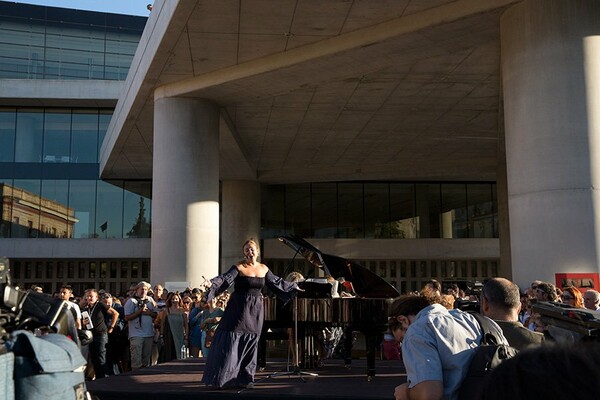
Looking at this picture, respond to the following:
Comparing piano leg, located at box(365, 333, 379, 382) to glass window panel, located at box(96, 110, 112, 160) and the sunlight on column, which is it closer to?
the sunlight on column

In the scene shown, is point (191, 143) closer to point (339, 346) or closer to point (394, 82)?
point (394, 82)

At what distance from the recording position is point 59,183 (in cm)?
3306

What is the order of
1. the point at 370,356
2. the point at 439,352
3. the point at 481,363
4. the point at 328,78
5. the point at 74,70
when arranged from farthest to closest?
the point at 74,70 < the point at 328,78 < the point at 370,356 < the point at 439,352 < the point at 481,363

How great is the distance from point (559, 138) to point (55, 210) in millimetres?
25815

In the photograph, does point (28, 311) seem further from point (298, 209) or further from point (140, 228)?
point (298, 209)

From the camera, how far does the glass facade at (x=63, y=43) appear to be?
33.6 metres

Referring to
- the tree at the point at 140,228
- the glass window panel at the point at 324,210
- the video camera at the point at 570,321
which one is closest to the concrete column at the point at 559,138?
the video camera at the point at 570,321

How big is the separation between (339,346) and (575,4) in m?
8.83

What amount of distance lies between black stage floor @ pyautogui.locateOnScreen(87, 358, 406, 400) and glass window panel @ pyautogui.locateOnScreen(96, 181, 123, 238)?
22.0m

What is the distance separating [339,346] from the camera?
51.8 ft

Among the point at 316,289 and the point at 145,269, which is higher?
the point at 145,269

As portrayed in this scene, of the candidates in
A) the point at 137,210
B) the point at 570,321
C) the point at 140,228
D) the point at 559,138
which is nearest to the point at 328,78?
the point at 559,138

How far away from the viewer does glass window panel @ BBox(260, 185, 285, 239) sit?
36.2m

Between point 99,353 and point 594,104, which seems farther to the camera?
point 594,104
